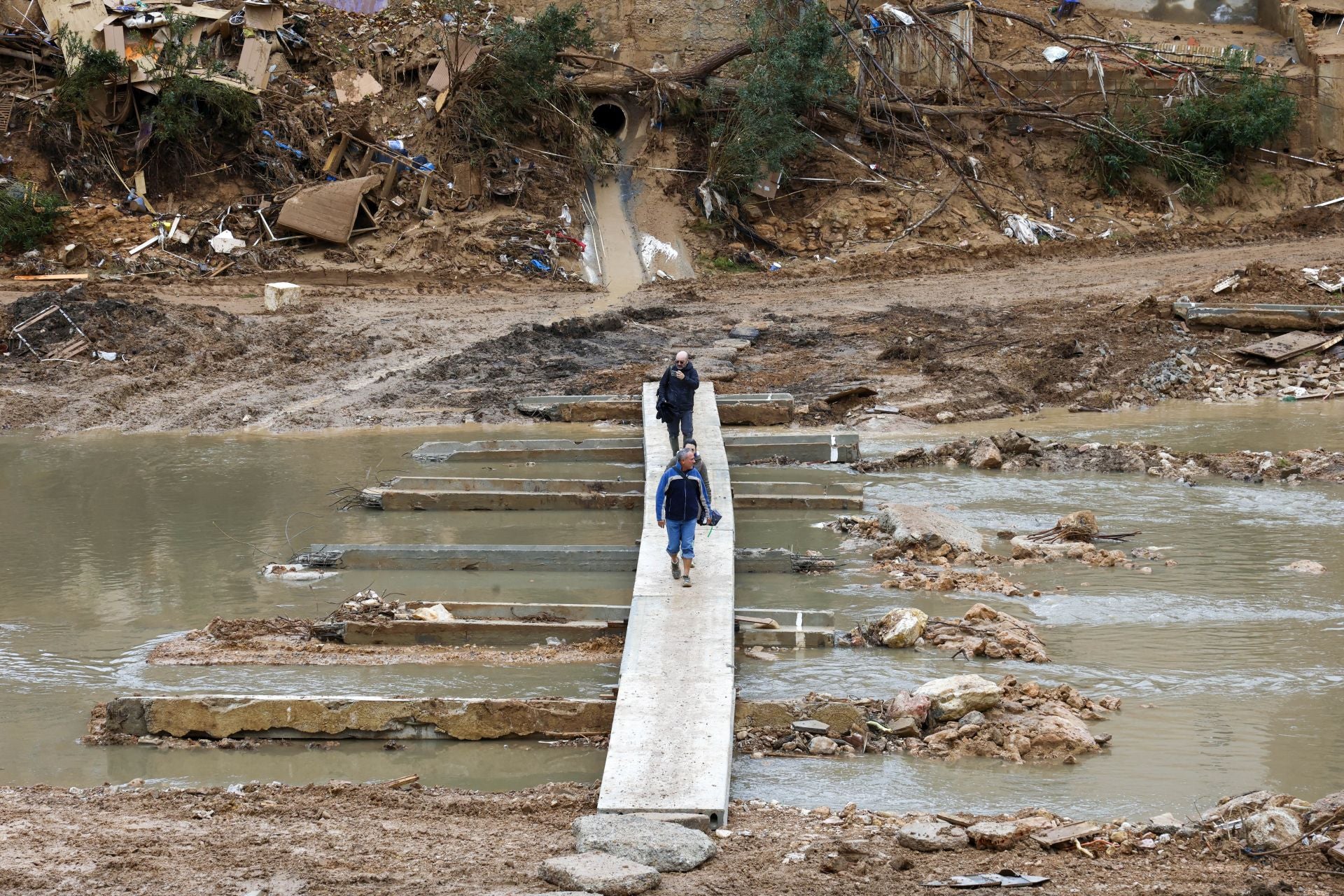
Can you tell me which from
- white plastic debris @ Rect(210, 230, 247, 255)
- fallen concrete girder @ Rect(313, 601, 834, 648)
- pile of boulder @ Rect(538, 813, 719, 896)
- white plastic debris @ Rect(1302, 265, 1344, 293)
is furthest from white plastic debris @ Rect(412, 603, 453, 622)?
white plastic debris @ Rect(210, 230, 247, 255)

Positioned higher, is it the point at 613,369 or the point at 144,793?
the point at 613,369

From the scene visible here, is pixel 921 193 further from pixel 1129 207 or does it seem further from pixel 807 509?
pixel 807 509

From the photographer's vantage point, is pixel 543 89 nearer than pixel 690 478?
No

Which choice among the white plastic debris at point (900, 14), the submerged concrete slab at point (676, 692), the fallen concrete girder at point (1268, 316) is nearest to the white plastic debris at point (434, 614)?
the submerged concrete slab at point (676, 692)

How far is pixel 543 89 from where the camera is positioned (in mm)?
27359

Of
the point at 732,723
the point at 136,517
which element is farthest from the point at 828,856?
the point at 136,517

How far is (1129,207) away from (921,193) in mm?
4616

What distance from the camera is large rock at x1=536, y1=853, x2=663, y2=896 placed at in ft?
19.1

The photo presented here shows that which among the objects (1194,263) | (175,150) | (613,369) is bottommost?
(613,369)

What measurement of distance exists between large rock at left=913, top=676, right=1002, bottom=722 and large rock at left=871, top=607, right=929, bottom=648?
50.9 inches

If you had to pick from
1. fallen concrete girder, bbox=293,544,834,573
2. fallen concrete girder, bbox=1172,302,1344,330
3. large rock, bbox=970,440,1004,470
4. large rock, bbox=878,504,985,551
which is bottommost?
fallen concrete girder, bbox=293,544,834,573

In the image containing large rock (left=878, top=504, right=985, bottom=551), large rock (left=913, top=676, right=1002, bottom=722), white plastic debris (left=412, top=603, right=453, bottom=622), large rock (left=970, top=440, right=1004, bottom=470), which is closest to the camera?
large rock (left=913, top=676, right=1002, bottom=722)

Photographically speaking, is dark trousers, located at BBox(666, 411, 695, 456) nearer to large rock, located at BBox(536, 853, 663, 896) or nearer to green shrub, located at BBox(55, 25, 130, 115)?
large rock, located at BBox(536, 853, 663, 896)

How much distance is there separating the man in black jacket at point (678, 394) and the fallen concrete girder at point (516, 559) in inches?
83.1
